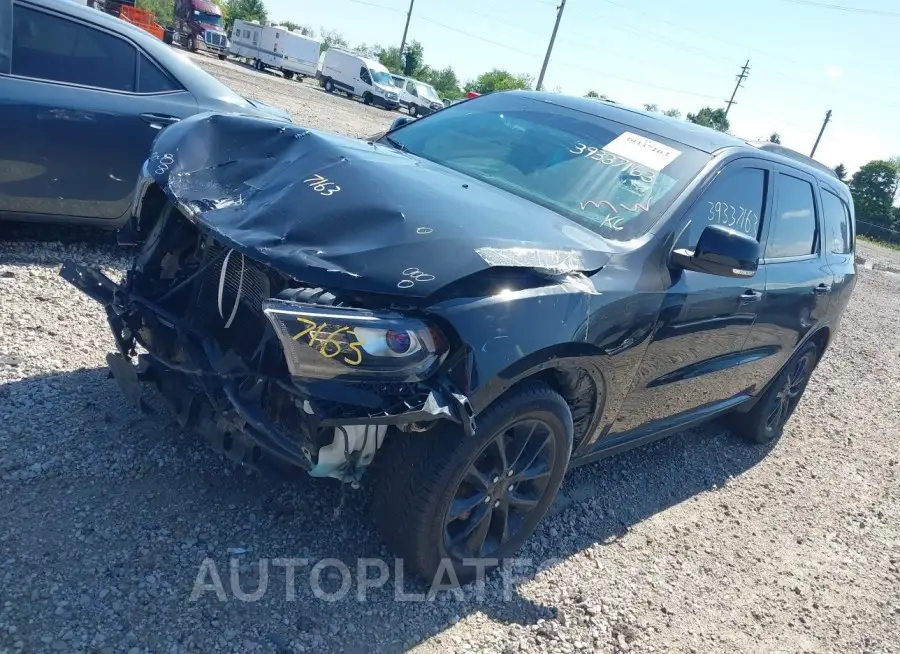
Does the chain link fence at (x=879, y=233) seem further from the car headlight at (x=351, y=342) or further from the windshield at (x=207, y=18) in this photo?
the car headlight at (x=351, y=342)

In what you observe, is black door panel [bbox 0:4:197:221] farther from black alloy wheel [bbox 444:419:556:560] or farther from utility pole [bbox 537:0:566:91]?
utility pole [bbox 537:0:566:91]

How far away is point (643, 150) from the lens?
3574mm

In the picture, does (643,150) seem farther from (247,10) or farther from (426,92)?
(247,10)

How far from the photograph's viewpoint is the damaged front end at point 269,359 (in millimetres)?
2188

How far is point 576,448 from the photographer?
3.22m

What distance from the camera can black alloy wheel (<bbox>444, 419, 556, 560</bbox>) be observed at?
8.89 feet

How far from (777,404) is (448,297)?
12.7 feet

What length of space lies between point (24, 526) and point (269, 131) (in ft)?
5.83

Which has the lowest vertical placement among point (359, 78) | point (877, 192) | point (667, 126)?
point (359, 78)

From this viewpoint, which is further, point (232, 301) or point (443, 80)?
point (443, 80)

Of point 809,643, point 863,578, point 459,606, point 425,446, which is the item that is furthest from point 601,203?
point 863,578

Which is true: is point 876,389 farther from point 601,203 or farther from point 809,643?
point 601,203

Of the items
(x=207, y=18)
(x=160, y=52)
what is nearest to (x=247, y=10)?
(x=207, y=18)

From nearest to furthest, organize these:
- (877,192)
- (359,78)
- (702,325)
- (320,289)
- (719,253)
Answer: (320,289) < (719,253) < (702,325) < (359,78) < (877,192)
